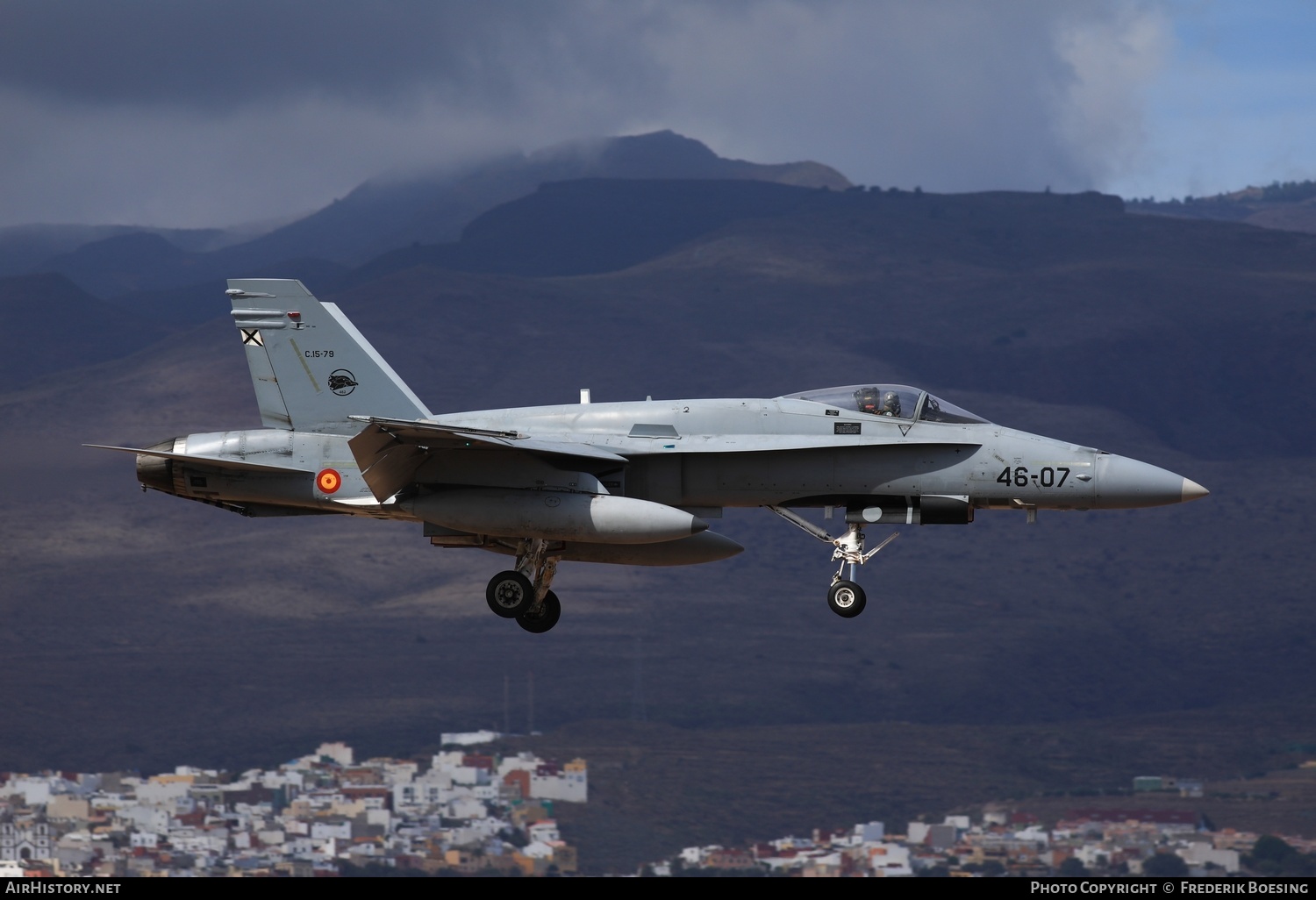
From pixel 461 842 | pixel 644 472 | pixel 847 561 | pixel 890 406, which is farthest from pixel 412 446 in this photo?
pixel 461 842

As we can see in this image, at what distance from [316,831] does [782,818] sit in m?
47.2

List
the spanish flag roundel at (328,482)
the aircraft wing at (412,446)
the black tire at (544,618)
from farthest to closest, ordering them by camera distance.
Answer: the black tire at (544,618), the spanish flag roundel at (328,482), the aircraft wing at (412,446)

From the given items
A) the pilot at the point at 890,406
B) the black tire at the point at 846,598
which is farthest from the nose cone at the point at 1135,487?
the black tire at the point at 846,598

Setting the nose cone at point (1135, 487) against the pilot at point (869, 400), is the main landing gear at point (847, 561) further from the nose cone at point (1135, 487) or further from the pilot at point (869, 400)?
the nose cone at point (1135, 487)

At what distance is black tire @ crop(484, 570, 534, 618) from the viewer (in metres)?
32.7

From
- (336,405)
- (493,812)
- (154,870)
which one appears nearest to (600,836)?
(493,812)

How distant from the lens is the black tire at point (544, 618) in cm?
3309

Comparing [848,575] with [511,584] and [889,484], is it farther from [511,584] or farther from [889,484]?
[511,584]

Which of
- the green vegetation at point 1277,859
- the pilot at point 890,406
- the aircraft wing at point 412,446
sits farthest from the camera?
the green vegetation at point 1277,859

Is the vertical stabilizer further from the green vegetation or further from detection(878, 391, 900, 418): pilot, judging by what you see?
the green vegetation

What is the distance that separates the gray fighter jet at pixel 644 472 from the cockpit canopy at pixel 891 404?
0.03 metres

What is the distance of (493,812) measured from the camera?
19300 centimetres

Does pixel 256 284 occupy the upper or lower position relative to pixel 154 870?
upper
